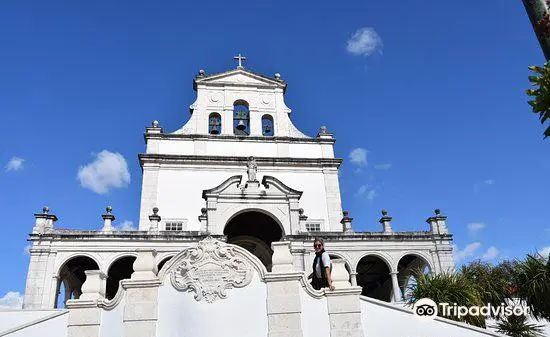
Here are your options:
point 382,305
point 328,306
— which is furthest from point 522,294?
point 328,306

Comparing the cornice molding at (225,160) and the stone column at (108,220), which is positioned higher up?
the cornice molding at (225,160)

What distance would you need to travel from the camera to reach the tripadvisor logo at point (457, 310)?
11659 millimetres

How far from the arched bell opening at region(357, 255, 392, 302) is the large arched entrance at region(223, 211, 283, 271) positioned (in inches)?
212

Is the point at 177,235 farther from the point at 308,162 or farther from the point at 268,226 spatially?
the point at 308,162

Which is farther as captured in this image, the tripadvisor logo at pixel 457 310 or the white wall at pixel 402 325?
the tripadvisor logo at pixel 457 310

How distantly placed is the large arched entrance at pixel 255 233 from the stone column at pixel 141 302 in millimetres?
14413

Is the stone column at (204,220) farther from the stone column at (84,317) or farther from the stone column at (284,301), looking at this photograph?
the stone column at (284,301)

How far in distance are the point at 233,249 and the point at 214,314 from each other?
1587 millimetres

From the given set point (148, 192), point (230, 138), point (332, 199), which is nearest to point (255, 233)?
point (332, 199)

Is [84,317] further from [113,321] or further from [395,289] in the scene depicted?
[395,289]

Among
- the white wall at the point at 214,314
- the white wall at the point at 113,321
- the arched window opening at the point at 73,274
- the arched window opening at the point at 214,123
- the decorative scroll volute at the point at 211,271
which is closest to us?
the white wall at the point at 214,314

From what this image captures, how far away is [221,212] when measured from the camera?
2359 centimetres

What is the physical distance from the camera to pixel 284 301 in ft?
36.0

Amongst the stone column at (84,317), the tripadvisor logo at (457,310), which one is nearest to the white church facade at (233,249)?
the stone column at (84,317)
